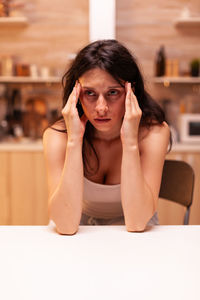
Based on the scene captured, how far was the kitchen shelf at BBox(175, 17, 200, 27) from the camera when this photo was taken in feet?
10.4

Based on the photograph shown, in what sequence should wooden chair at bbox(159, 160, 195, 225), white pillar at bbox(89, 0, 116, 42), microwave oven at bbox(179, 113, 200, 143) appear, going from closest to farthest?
wooden chair at bbox(159, 160, 195, 225) → white pillar at bbox(89, 0, 116, 42) → microwave oven at bbox(179, 113, 200, 143)

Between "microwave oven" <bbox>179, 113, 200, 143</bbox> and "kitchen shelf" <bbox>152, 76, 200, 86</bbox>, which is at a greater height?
"kitchen shelf" <bbox>152, 76, 200, 86</bbox>

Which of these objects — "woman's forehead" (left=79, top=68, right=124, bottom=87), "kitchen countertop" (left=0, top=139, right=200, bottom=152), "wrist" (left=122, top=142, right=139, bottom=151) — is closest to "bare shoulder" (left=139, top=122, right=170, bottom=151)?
"wrist" (left=122, top=142, right=139, bottom=151)

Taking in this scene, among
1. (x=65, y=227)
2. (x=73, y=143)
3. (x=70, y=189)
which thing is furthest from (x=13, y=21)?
(x=65, y=227)

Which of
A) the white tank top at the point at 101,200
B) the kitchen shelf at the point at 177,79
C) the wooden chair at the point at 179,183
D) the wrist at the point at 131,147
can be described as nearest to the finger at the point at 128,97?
the wrist at the point at 131,147

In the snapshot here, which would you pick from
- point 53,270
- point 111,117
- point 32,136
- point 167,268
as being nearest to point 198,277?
point 167,268

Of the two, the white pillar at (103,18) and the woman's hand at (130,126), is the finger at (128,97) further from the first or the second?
the white pillar at (103,18)

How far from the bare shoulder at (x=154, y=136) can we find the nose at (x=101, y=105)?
0.25 meters

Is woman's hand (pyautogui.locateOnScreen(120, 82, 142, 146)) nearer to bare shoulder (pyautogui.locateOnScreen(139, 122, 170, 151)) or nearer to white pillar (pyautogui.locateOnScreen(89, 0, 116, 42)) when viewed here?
bare shoulder (pyautogui.locateOnScreen(139, 122, 170, 151))

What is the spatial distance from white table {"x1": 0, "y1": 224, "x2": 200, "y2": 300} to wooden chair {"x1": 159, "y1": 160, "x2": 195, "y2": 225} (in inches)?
20.3

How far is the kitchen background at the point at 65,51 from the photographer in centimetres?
327

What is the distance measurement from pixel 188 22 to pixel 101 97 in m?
2.32

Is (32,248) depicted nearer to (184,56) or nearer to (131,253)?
(131,253)

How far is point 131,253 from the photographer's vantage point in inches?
39.8
